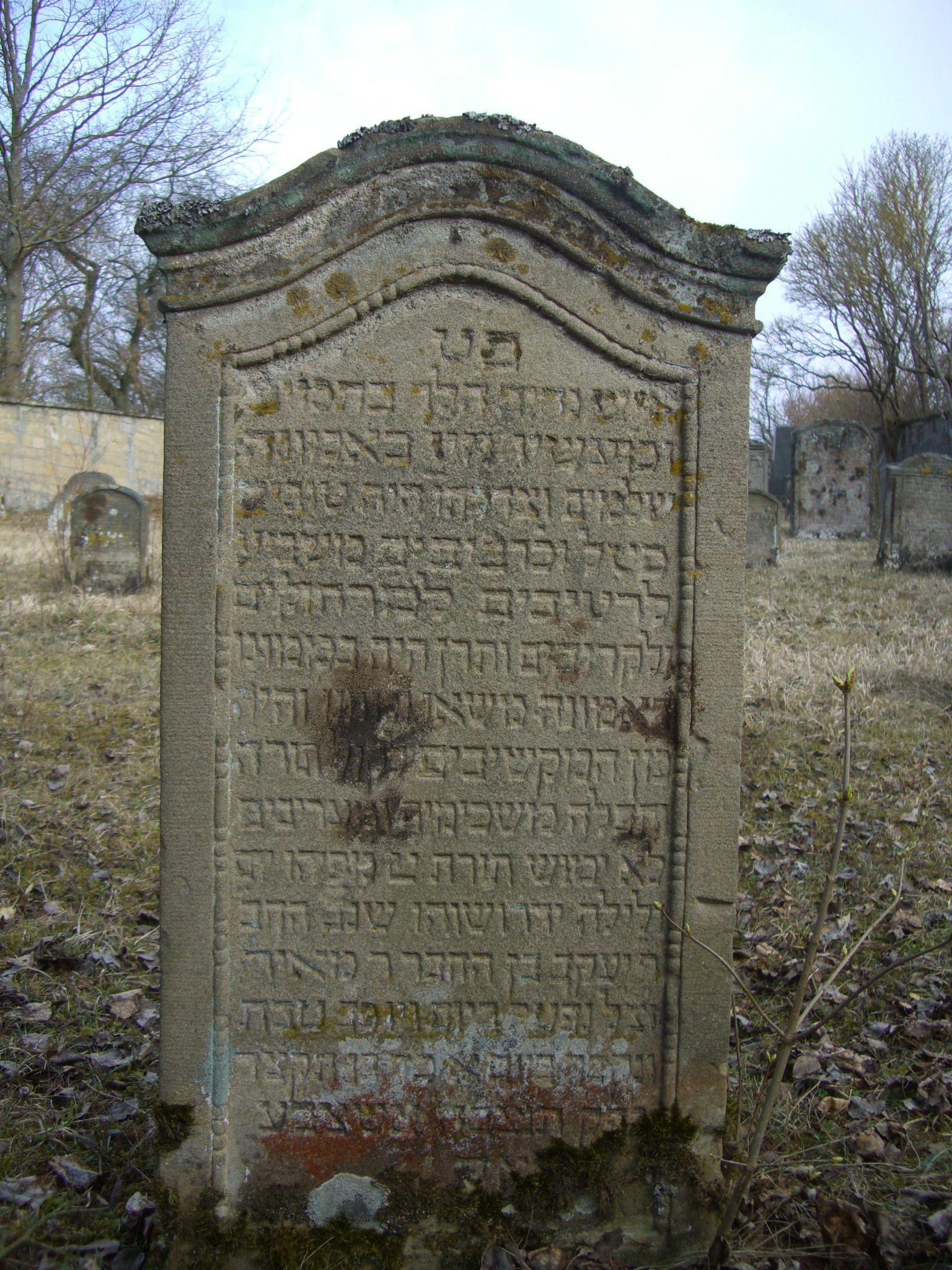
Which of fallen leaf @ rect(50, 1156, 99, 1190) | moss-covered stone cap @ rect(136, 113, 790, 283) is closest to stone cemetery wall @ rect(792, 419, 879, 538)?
moss-covered stone cap @ rect(136, 113, 790, 283)

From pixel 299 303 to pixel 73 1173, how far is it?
8.33 ft

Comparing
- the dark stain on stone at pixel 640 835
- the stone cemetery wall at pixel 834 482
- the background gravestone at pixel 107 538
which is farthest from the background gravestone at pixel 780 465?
the dark stain on stone at pixel 640 835

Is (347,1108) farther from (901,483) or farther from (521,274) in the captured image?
(901,483)

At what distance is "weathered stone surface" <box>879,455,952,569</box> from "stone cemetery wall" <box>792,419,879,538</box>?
7418 mm

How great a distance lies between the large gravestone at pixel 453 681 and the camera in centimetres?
250

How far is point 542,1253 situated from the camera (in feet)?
8.02

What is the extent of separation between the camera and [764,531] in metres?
14.2

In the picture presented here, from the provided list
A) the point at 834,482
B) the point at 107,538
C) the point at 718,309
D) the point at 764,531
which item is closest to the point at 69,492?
the point at 107,538

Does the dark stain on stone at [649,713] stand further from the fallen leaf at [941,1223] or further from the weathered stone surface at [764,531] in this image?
the weathered stone surface at [764,531]

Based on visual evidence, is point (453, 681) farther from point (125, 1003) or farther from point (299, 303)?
point (125, 1003)

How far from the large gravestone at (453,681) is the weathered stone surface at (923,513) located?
11.8 meters

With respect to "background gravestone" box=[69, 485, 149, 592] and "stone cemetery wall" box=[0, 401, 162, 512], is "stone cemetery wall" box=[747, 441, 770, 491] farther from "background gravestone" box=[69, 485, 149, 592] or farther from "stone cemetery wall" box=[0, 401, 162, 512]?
"background gravestone" box=[69, 485, 149, 592]

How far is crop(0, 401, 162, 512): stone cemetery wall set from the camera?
1966 cm

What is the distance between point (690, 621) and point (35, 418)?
20.4 metres
